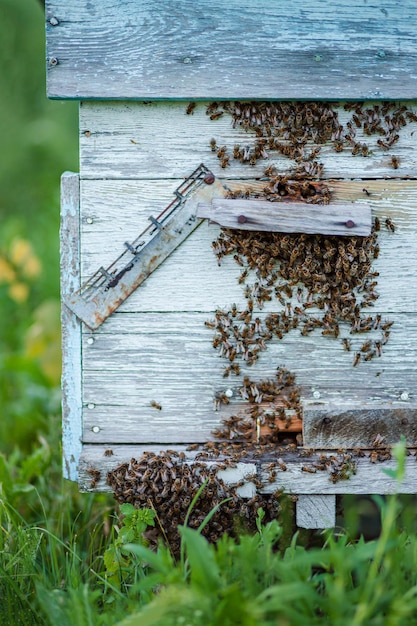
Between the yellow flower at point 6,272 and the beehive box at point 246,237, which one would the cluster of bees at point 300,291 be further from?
the yellow flower at point 6,272

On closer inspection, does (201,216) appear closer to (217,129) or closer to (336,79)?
(217,129)

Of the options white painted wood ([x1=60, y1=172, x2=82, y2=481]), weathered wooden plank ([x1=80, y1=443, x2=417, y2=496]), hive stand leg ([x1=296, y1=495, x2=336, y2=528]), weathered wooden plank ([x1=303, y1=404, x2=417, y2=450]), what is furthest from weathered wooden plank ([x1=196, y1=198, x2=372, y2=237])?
hive stand leg ([x1=296, y1=495, x2=336, y2=528])

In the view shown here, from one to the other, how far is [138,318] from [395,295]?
1431 mm

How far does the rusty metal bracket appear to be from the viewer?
3772 millimetres

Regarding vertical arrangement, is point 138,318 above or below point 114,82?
below

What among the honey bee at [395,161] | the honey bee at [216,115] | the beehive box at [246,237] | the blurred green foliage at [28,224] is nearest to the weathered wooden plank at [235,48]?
the beehive box at [246,237]

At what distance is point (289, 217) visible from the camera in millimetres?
3641

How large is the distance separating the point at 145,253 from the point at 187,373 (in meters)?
0.71

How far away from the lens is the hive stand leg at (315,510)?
148 inches

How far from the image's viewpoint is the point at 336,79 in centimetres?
364

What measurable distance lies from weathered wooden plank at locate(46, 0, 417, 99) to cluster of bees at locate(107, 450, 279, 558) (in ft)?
6.44

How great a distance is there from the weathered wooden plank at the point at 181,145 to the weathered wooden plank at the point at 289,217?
231mm

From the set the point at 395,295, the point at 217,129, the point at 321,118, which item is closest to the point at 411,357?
the point at 395,295

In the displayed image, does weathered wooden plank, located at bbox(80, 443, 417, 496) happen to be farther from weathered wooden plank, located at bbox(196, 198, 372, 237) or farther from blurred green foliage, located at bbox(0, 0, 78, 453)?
blurred green foliage, located at bbox(0, 0, 78, 453)
